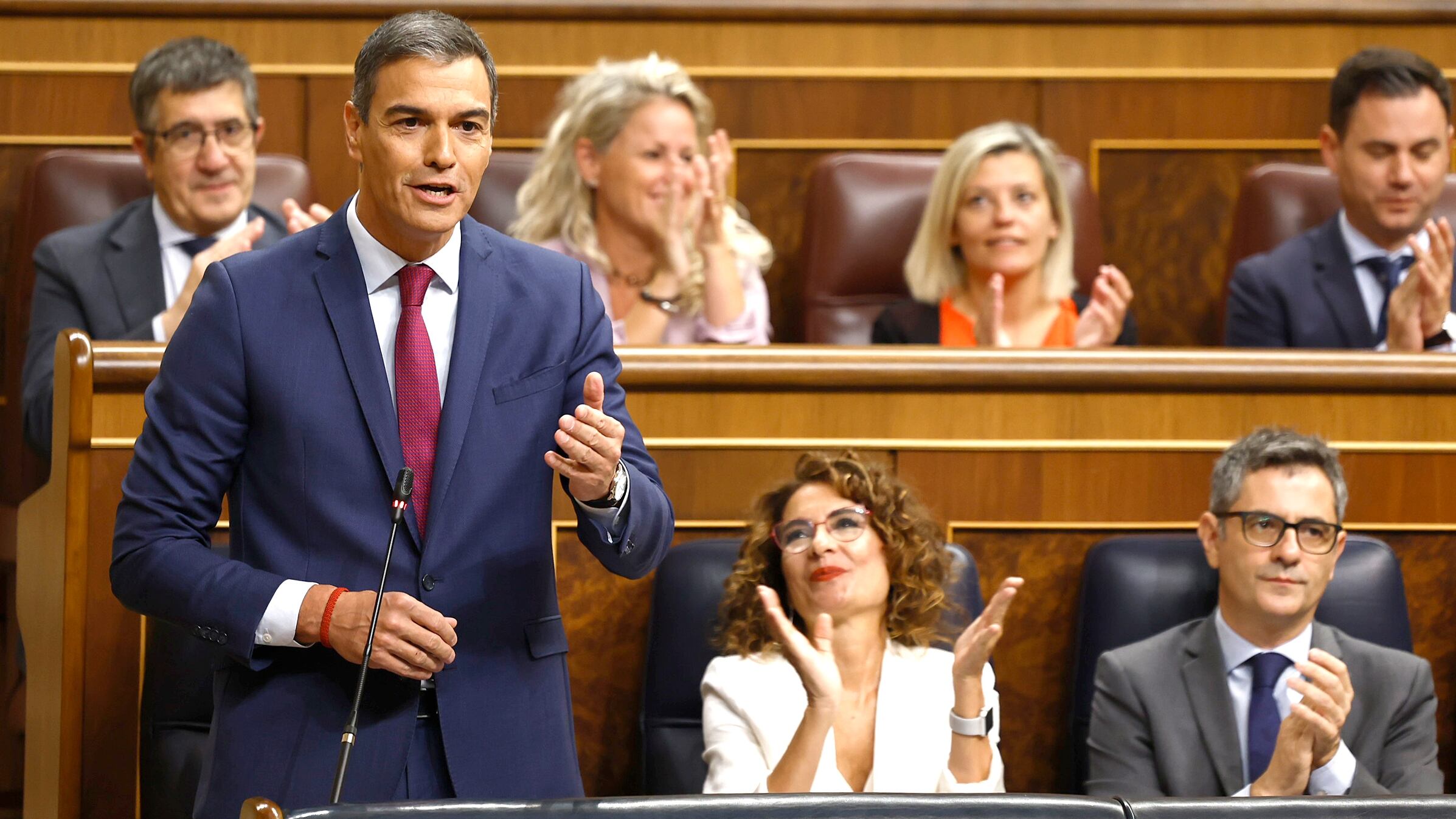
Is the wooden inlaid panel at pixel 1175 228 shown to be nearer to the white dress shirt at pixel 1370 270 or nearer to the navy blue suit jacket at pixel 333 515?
the white dress shirt at pixel 1370 270

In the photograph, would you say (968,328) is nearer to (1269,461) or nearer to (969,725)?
(1269,461)

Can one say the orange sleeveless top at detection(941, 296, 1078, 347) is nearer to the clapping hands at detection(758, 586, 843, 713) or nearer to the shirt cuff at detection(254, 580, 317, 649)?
the clapping hands at detection(758, 586, 843, 713)

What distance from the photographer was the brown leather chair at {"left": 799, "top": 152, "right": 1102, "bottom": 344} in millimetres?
1847

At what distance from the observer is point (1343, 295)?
171cm

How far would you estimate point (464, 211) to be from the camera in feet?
2.76

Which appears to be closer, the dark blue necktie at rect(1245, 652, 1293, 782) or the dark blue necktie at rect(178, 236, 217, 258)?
the dark blue necktie at rect(1245, 652, 1293, 782)

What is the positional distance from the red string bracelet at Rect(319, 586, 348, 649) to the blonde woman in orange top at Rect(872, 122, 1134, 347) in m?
1.00

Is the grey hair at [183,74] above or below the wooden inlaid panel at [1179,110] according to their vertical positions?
below

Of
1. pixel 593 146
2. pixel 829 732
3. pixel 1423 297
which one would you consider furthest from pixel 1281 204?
pixel 829 732

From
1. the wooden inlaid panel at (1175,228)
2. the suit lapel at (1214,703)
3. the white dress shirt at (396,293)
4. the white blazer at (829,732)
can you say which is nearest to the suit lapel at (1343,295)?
the wooden inlaid panel at (1175,228)

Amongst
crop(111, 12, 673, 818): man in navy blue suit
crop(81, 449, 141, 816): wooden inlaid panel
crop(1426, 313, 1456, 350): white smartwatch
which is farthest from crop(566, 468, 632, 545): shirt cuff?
crop(1426, 313, 1456, 350): white smartwatch

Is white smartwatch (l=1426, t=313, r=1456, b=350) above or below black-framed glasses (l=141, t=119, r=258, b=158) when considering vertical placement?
below

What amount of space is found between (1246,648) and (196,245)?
1043mm

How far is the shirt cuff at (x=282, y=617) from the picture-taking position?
82 cm
